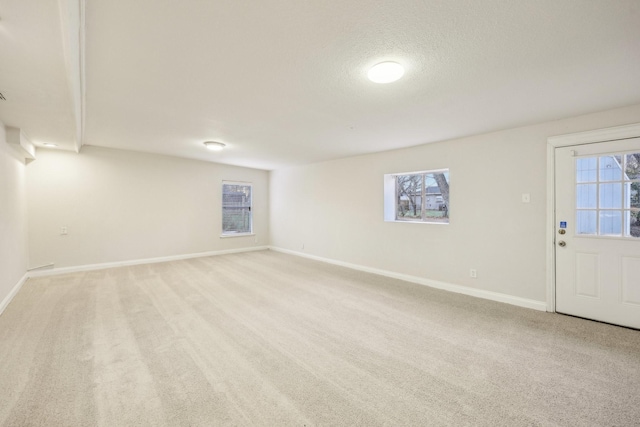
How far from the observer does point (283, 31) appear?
1.67 m

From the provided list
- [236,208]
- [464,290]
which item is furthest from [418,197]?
[236,208]

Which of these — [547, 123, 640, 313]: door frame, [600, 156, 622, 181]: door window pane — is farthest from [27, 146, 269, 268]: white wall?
[600, 156, 622, 181]: door window pane

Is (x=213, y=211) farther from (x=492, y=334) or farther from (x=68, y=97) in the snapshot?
(x=492, y=334)

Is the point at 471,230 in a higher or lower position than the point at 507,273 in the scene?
higher

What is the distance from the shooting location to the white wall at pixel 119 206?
4727mm

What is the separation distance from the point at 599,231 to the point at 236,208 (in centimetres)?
709

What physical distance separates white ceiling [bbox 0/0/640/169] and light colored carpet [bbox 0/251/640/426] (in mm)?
2357

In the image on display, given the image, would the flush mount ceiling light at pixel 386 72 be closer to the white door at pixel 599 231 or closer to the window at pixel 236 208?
the white door at pixel 599 231

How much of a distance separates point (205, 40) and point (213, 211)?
17.9 feet

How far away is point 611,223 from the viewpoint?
2.91 m

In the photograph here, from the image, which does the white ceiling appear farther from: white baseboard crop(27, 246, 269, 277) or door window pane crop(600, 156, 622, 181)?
white baseboard crop(27, 246, 269, 277)

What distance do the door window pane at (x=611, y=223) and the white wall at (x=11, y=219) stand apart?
23.6ft

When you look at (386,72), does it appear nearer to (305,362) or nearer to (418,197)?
(305,362)

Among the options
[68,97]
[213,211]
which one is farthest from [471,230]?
[213,211]
